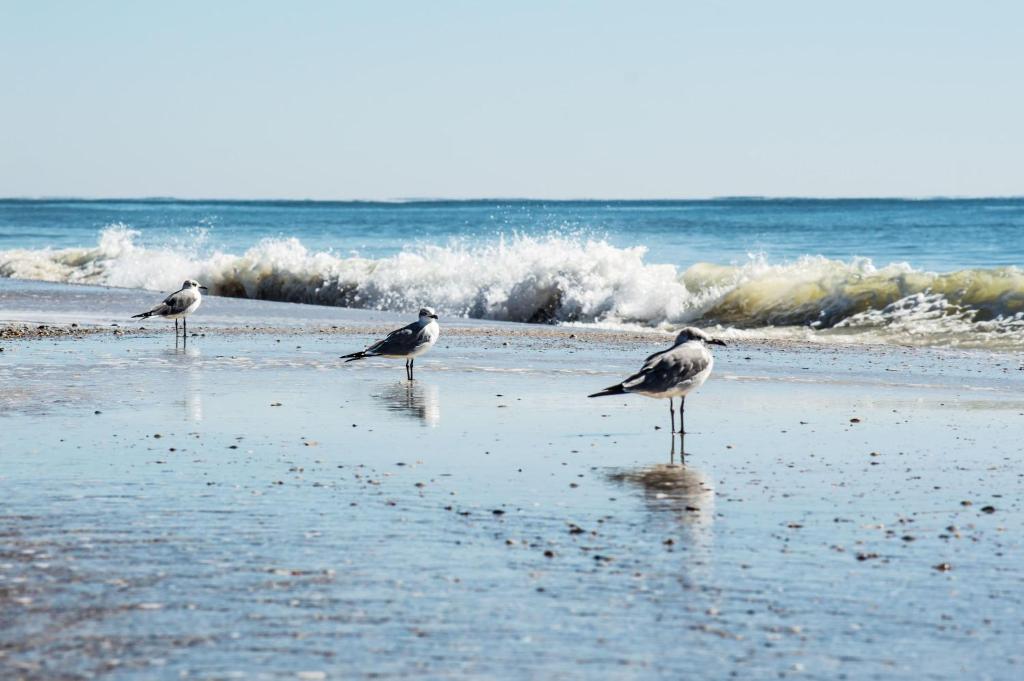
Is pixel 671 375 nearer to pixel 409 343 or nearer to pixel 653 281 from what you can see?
pixel 409 343

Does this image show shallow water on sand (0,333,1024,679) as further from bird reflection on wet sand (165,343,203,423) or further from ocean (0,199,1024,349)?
ocean (0,199,1024,349)

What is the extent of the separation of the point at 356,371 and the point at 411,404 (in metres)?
3.41

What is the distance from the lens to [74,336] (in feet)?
73.5

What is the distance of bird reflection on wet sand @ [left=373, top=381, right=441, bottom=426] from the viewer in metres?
14.0

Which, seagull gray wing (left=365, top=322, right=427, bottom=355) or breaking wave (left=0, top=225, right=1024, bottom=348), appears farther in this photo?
breaking wave (left=0, top=225, right=1024, bottom=348)

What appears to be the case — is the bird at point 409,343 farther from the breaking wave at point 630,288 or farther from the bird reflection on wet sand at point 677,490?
the breaking wave at point 630,288

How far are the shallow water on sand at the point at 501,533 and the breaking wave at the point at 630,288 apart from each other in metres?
13.0

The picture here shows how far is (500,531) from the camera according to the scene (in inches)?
346

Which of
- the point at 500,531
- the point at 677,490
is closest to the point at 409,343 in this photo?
the point at 677,490

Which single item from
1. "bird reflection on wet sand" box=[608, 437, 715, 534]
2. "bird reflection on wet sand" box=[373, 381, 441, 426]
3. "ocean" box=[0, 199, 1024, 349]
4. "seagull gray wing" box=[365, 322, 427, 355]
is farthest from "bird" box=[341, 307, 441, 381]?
"ocean" box=[0, 199, 1024, 349]

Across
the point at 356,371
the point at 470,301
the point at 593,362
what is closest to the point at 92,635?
the point at 356,371

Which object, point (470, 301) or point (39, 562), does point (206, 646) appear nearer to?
point (39, 562)

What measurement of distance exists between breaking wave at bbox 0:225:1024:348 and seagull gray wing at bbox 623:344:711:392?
13262 millimetres

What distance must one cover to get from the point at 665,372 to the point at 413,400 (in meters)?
3.38
